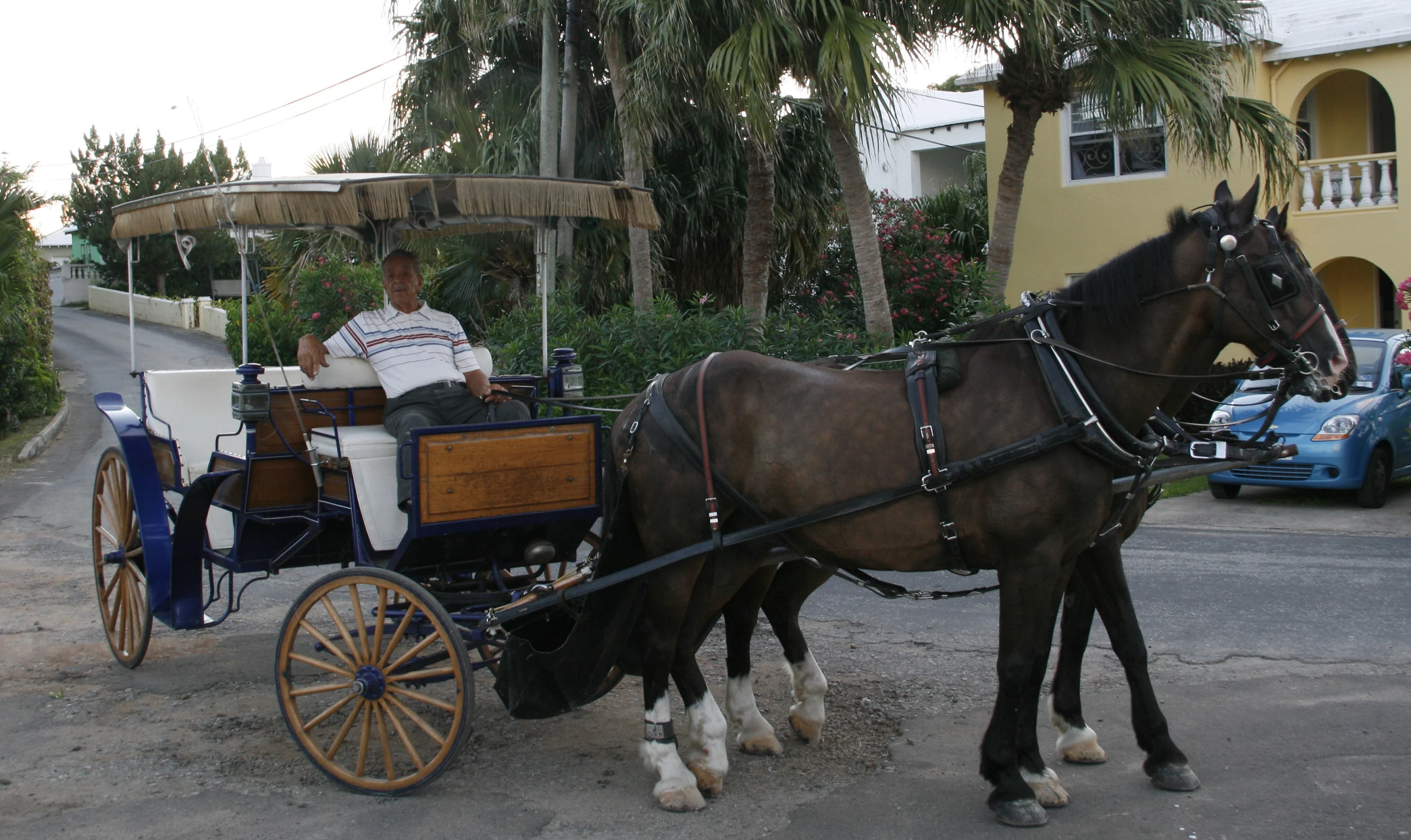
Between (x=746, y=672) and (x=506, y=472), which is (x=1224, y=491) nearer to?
(x=746, y=672)

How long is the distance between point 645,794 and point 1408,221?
50.4 ft

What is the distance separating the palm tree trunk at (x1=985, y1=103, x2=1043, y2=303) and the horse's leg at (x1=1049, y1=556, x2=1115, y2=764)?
820 centimetres

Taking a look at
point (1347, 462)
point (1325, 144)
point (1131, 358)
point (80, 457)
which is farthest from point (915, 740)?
point (1325, 144)

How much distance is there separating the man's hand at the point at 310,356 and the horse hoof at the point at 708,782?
8.19 feet

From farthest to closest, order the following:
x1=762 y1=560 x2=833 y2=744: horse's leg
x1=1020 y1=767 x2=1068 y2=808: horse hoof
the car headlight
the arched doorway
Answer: the arched doorway < the car headlight < x1=762 y1=560 x2=833 y2=744: horse's leg < x1=1020 y1=767 x2=1068 y2=808: horse hoof

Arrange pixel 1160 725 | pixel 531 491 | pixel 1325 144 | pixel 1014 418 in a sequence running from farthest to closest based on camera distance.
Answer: pixel 1325 144, pixel 531 491, pixel 1160 725, pixel 1014 418

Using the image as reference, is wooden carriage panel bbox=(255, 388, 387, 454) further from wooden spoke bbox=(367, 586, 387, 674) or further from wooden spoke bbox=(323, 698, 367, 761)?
wooden spoke bbox=(323, 698, 367, 761)

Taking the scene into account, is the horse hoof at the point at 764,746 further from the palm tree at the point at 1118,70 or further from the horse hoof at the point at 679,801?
the palm tree at the point at 1118,70

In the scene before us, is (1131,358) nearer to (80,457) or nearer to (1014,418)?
(1014,418)

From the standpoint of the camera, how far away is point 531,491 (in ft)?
16.3

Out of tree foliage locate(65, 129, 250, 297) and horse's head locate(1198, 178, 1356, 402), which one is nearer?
horse's head locate(1198, 178, 1356, 402)

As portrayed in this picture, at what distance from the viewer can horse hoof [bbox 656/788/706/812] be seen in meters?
4.37

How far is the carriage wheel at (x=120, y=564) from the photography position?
6.15m

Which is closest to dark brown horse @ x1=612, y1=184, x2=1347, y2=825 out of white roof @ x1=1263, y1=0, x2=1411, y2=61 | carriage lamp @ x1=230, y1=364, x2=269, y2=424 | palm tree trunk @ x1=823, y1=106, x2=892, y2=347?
carriage lamp @ x1=230, y1=364, x2=269, y2=424
